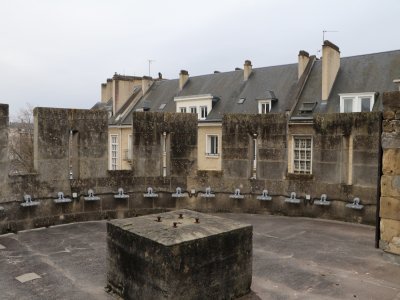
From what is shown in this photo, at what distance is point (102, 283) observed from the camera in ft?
21.9

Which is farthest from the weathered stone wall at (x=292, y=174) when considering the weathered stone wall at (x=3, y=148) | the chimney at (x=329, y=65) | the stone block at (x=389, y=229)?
the chimney at (x=329, y=65)

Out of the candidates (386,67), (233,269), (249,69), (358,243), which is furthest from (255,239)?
(249,69)

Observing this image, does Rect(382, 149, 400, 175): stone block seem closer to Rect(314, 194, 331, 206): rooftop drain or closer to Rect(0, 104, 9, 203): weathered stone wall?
Rect(314, 194, 331, 206): rooftop drain

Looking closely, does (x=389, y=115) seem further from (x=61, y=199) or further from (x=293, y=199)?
(x=61, y=199)

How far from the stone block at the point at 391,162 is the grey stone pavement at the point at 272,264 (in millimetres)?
1760

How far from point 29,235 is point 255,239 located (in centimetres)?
572

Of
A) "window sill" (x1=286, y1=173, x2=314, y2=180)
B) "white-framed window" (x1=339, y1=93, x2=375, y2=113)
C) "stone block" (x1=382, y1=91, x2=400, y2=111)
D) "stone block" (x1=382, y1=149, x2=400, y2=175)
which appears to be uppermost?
"white-framed window" (x1=339, y1=93, x2=375, y2=113)

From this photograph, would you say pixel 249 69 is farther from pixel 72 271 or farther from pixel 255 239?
pixel 72 271

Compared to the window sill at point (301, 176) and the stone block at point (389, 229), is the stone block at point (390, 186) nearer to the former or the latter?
the stone block at point (389, 229)

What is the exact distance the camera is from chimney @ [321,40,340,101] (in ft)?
89.6

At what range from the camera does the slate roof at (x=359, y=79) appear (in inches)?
1041

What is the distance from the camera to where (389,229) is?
7.95 meters

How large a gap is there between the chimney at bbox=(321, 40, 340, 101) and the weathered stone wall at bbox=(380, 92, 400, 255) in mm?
20670

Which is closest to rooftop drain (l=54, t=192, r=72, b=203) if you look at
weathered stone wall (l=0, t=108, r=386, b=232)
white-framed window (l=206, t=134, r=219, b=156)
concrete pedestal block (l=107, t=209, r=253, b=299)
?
weathered stone wall (l=0, t=108, r=386, b=232)
